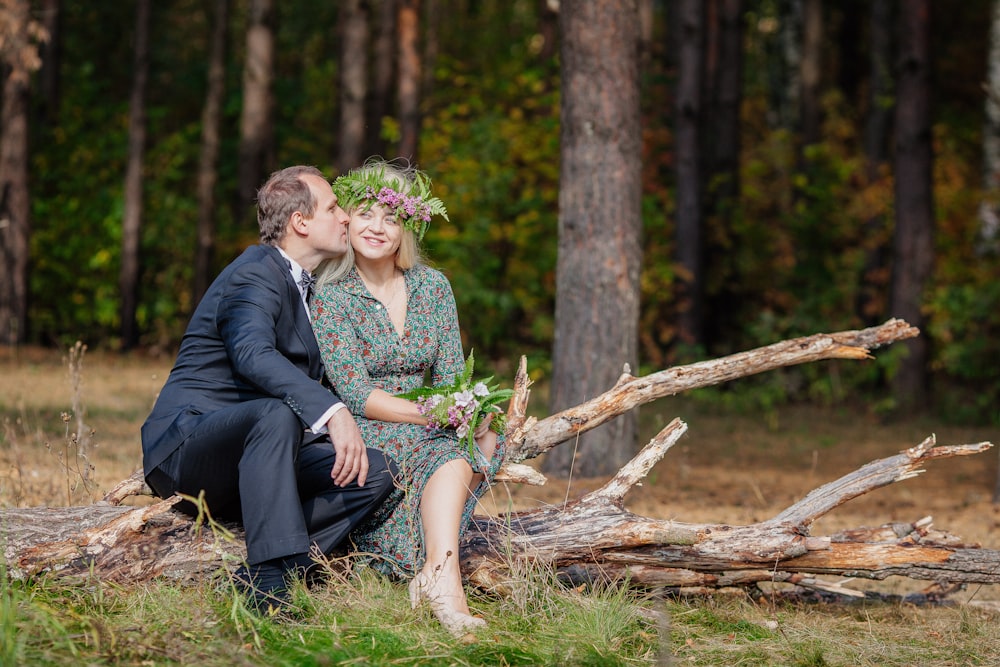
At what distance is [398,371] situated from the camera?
4770 millimetres

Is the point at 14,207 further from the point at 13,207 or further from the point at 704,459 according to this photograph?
the point at 704,459

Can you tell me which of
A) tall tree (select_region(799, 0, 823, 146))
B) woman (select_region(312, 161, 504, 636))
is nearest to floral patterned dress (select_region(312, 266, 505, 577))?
woman (select_region(312, 161, 504, 636))

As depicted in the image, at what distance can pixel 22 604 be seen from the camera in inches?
147

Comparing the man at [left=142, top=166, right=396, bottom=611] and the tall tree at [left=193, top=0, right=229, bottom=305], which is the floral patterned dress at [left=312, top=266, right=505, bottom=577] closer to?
the man at [left=142, top=166, right=396, bottom=611]

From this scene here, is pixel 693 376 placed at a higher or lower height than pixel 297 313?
lower

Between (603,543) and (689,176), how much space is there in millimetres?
11646

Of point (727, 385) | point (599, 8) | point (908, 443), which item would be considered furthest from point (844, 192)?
point (599, 8)

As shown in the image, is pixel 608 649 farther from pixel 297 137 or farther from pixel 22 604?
pixel 297 137

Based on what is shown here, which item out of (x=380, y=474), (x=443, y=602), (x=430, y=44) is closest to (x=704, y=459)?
(x=380, y=474)

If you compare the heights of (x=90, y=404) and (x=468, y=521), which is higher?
(x=468, y=521)

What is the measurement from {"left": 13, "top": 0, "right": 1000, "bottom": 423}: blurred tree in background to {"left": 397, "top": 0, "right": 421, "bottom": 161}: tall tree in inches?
2.5

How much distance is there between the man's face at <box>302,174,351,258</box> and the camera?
4.64 metres

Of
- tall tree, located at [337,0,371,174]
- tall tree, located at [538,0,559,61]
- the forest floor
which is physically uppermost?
tall tree, located at [538,0,559,61]

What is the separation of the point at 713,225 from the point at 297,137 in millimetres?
10051
